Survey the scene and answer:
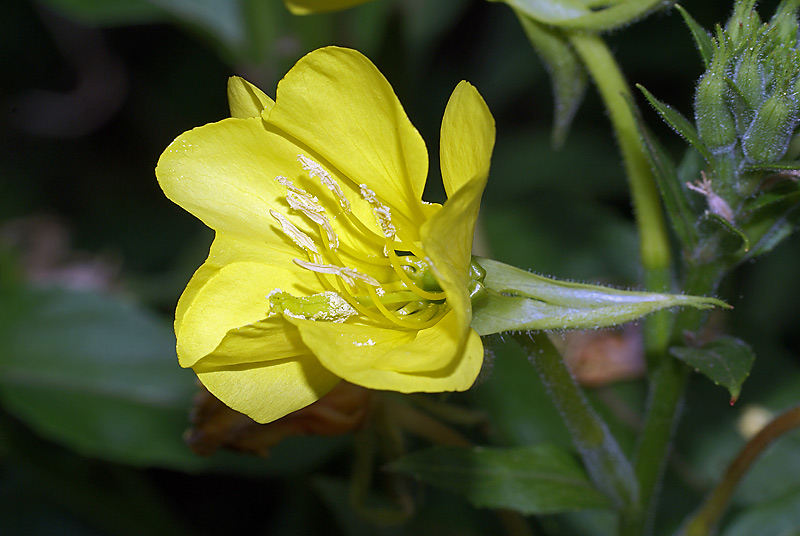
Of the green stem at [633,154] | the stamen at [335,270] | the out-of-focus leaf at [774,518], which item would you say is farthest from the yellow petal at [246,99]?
the out-of-focus leaf at [774,518]

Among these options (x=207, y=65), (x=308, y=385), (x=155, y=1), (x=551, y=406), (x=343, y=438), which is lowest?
(x=551, y=406)

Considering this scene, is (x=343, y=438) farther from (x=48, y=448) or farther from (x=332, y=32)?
(x=332, y=32)

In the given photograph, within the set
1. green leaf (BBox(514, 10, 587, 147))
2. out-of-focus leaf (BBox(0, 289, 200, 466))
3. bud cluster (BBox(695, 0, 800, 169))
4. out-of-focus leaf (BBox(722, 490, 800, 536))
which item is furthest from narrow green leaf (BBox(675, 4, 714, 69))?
out-of-focus leaf (BBox(0, 289, 200, 466))

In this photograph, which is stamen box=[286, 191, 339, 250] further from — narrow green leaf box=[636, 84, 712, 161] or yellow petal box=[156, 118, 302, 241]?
narrow green leaf box=[636, 84, 712, 161]

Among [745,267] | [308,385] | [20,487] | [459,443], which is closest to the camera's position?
[308,385]

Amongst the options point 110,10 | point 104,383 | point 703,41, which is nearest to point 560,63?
point 703,41

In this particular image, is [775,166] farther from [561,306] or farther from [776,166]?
[561,306]

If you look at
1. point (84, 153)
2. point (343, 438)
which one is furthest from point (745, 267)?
point (84, 153)
